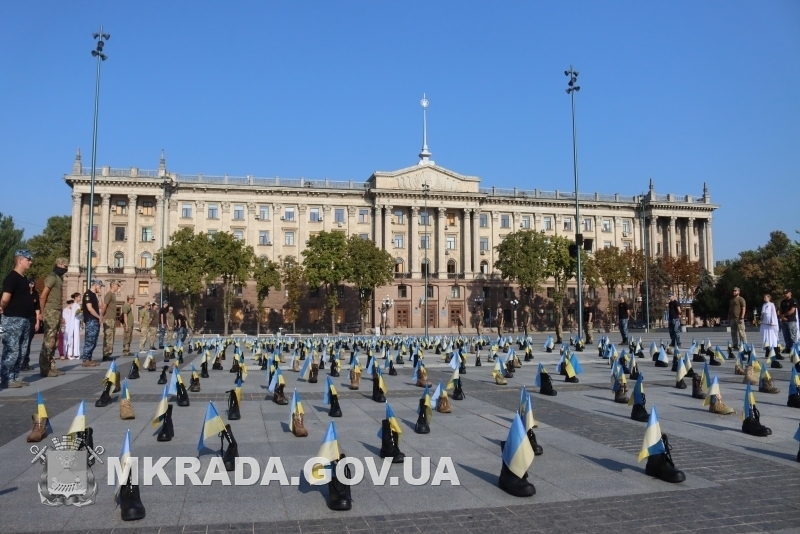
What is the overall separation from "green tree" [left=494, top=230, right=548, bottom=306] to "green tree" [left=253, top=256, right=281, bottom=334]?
28.5m

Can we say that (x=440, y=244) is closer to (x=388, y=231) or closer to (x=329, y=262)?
(x=388, y=231)

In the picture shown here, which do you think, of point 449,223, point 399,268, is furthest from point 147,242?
point 449,223

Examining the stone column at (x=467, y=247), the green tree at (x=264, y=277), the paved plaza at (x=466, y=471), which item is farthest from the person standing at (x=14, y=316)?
the stone column at (x=467, y=247)

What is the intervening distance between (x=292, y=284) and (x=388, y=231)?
52.5ft

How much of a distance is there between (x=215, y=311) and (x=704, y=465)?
7625cm

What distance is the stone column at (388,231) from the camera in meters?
83.6

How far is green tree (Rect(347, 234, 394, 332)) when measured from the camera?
72.4 metres

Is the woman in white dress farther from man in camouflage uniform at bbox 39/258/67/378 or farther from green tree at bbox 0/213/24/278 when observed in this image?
green tree at bbox 0/213/24/278

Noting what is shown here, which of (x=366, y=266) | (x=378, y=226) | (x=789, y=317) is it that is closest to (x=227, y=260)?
(x=366, y=266)

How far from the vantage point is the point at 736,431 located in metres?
8.65

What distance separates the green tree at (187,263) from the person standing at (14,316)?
188 feet

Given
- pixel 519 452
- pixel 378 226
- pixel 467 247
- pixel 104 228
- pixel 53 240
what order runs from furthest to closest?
pixel 53 240, pixel 467 247, pixel 378 226, pixel 104 228, pixel 519 452

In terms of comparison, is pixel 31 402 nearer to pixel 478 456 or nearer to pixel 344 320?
pixel 478 456

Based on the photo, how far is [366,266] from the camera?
237ft
